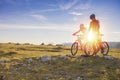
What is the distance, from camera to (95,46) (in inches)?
968

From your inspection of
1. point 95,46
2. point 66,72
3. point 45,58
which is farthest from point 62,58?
point 66,72

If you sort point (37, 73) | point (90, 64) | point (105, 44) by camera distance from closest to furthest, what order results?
point (37, 73)
point (90, 64)
point (105, 44)

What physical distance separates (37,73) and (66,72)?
1.88m

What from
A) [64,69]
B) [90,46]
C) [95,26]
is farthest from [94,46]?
[64,69]

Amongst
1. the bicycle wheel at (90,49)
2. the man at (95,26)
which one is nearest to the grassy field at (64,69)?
the bicycle wheel at (90,49)

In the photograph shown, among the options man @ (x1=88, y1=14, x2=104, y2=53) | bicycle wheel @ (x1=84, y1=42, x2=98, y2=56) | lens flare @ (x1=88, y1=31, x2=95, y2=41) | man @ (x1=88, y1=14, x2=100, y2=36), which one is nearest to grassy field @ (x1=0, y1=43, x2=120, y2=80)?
bicycle wheel @ (x1=84, y1=42, x2=98, y2=56)

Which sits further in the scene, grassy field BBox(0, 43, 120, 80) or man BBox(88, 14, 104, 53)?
man BBox(88, 14, 104, 53)

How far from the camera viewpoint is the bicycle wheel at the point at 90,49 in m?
24.6

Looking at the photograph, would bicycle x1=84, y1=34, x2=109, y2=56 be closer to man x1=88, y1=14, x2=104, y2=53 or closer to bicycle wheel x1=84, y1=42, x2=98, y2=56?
bicycle wheel x1=84, y1=42, x2=98, y2=56

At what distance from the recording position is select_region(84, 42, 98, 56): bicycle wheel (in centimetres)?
2459

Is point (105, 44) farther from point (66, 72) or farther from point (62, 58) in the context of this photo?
point (66, 72)

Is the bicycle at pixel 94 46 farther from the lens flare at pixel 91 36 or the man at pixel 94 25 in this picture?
the man at pixel 94 25

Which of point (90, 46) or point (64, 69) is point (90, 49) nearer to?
point (90, 46)

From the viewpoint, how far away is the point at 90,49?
2491 cm
